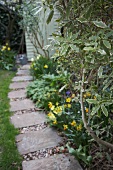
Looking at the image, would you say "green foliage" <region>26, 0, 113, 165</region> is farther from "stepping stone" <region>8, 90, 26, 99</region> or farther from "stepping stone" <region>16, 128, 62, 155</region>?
"stepping stone" <region>8, 90, 26, 99</region>

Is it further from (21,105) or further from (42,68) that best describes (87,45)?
(42,68)

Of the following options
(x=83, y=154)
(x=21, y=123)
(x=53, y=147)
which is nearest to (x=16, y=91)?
(x=21, y=123)

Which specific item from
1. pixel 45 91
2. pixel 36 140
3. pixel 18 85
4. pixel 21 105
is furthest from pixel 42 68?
pixel 36 140

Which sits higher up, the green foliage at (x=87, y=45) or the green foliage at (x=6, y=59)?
the green foliage at (x=87, y=45)

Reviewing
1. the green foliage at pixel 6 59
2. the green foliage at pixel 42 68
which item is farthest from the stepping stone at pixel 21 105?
the green foliage at pixel 6 59

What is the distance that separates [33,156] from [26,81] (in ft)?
8.07

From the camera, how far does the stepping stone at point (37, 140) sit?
204 centimetres

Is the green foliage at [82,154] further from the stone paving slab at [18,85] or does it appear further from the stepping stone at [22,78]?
the stepping stone at [22,78]

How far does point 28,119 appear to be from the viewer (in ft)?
8.66

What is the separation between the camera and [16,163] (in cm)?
182

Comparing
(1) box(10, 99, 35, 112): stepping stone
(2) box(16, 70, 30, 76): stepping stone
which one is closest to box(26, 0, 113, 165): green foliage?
(1) box(10, 99, 35, 112): stepping stone

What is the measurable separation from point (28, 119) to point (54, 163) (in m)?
0.96

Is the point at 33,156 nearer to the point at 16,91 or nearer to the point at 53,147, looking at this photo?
the point at 53,147

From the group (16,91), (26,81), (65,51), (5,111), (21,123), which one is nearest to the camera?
(65,51)
